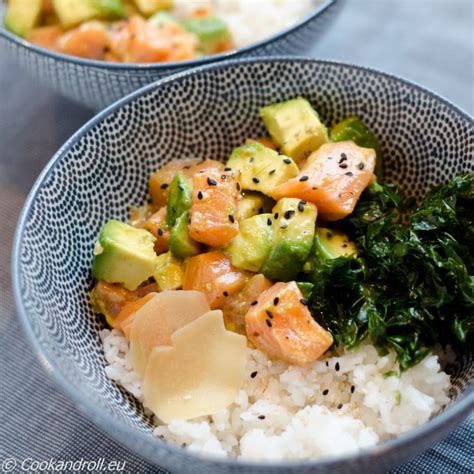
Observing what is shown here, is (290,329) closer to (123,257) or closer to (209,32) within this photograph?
(123,257)

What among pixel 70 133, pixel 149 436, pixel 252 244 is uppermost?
pixel 252 244

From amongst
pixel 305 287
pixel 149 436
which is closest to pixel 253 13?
pixel 305 287

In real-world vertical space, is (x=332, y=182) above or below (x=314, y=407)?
above

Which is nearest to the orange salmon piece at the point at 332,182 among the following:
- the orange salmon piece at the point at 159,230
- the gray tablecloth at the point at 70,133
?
the orange salmon piece at the point at 159,230

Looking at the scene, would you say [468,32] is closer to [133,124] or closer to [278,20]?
[278,20]

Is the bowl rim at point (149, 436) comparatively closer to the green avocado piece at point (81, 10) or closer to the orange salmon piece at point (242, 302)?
the orange salmon piece at point (242, 302)

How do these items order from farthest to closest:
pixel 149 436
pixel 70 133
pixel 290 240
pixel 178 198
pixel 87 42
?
pixel 70 133, pixel 87 42, pixel 178 198, pixel 290 240, pixel 149 436

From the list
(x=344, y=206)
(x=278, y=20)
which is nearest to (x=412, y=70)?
(x=278, y=20)
